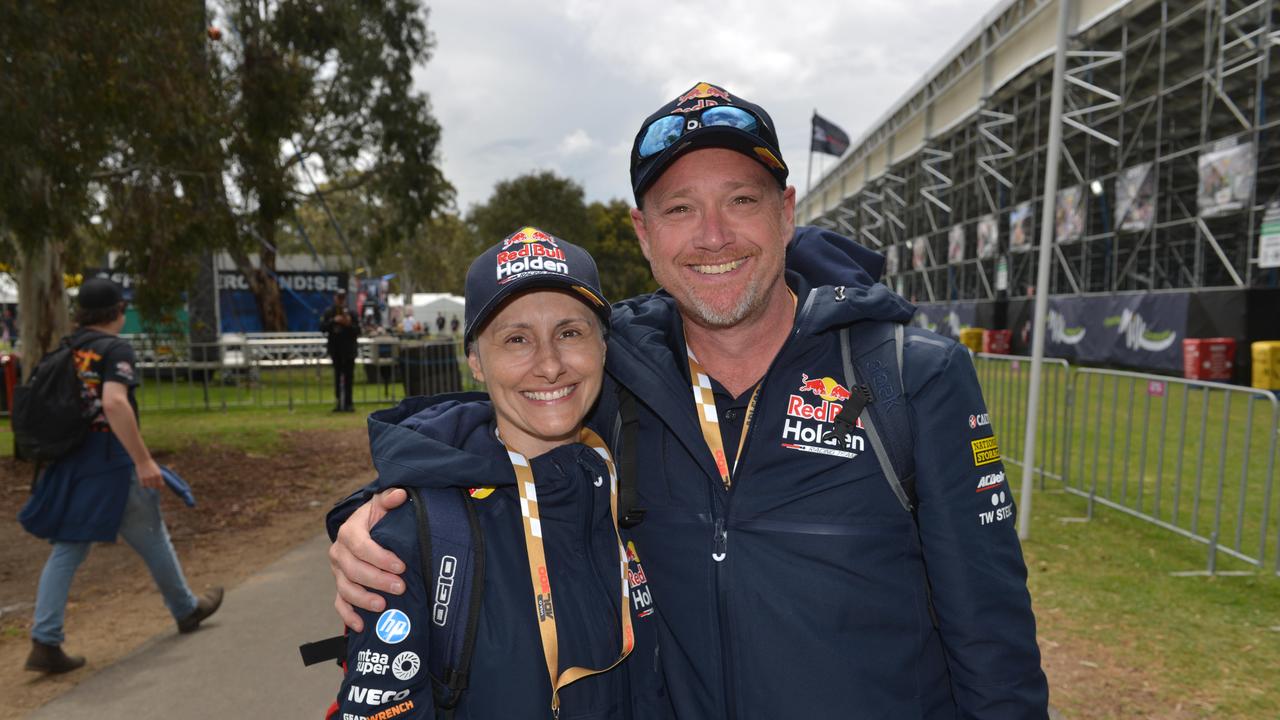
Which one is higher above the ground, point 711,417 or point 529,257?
point 529,257

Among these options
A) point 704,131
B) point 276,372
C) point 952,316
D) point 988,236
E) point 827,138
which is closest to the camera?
point 704,131

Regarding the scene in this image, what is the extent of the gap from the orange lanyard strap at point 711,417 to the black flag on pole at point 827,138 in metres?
32.2

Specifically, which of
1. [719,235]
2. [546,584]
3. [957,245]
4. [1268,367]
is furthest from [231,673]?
[957,245]

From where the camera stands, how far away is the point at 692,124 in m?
2.12

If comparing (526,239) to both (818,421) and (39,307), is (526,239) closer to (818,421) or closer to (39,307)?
(818,421)

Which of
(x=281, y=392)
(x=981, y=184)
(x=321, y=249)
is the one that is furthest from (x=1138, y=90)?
(x=321, y=249)

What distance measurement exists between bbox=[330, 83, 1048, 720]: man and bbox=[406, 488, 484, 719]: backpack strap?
0.35 feet

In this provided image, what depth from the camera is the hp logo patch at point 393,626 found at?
1.63 meters

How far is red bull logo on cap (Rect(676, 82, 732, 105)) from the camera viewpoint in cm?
217

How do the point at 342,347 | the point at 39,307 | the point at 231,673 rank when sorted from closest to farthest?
the point at 231,673, the point at 39,307, the point at 342,347

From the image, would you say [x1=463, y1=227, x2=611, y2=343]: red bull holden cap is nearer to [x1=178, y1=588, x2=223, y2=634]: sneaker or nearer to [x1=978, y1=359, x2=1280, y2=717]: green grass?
[x1=978, y1=359, x2=1280, y2=717]: green grass

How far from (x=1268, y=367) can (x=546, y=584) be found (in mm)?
17105

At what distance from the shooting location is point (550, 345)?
78.9 inches

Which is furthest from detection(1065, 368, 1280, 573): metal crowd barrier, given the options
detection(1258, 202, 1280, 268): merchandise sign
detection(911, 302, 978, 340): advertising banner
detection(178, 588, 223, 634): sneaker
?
detection(911, 302, 978, 340): advertising banner
